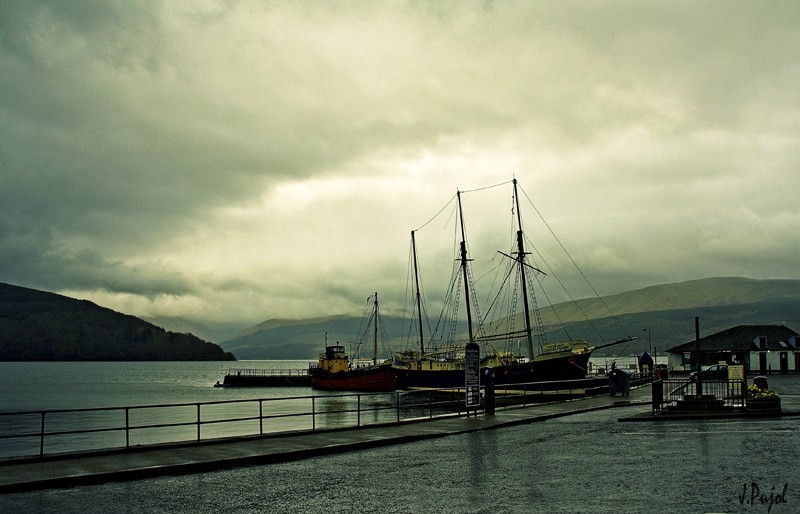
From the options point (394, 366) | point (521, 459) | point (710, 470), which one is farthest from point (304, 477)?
point (394, 366)

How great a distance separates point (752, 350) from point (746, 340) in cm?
480

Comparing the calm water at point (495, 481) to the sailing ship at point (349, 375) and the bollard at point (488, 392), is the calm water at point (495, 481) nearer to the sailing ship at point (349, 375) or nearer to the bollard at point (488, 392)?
the bollard at point (488, 392)

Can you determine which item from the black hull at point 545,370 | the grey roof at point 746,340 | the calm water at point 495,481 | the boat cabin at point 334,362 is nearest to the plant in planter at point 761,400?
the calm water at point 495,481

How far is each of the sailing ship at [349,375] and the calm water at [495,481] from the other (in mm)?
88371

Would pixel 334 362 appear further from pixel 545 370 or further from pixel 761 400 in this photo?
pixel 761 400

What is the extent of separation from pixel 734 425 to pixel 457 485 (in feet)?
46.0

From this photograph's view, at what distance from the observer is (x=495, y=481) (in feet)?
47.8

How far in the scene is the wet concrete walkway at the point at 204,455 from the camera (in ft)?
50.5

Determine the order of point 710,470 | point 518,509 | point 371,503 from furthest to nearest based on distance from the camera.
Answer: point 710,470, point 371,503, point 518,509

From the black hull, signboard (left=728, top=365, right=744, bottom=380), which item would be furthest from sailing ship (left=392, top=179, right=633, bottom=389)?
signboard (left=728, top=365, right=744, bottom=380)

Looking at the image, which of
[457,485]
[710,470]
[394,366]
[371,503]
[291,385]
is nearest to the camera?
[371,503]

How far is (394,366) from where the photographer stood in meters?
109

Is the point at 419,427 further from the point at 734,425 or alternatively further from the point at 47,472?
the point at 47,472

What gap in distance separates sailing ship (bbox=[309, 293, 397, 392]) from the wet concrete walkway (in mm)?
83085
